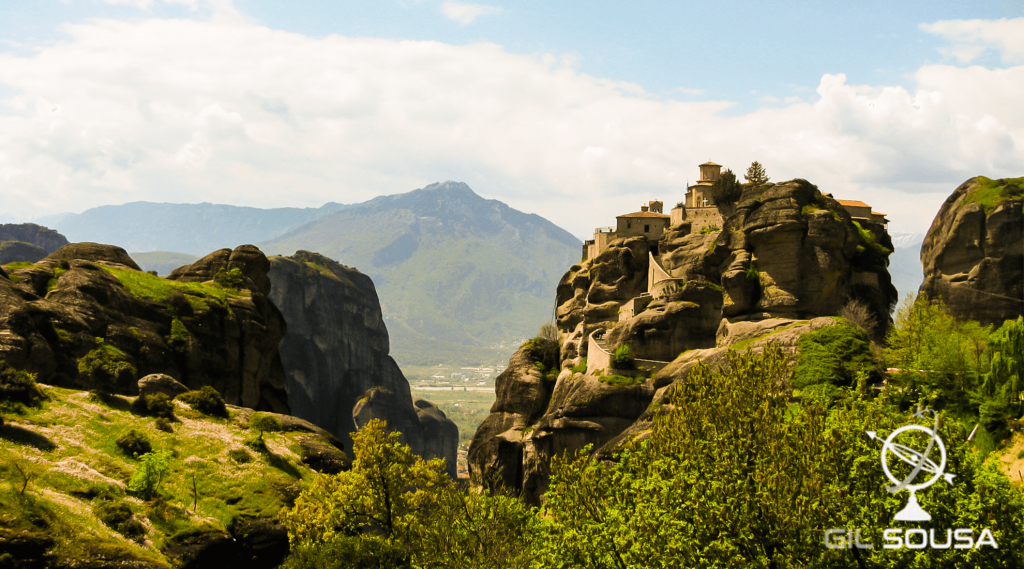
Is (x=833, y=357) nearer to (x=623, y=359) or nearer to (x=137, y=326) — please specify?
(x=623, y=359)

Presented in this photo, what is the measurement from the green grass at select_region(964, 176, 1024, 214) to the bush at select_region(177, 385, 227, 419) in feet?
276

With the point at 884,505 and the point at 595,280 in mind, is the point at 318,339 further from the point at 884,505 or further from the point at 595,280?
the point at 884,505

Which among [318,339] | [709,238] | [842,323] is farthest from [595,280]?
[318,339]

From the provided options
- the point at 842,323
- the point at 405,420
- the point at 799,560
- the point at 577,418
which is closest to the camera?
the point at 799,560

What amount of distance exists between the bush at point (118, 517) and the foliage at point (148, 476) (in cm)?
214

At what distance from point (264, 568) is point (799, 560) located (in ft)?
91.2

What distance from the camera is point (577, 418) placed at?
74125mm

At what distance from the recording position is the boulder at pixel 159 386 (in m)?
48.0

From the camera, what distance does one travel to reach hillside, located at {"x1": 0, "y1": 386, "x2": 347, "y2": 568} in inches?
1117

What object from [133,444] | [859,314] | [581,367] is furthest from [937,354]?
[133,444]

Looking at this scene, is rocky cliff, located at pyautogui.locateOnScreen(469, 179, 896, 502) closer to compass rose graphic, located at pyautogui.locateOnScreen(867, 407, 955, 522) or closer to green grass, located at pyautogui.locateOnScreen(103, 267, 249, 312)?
green grass, located at pyautogui.locateOnScreen(103, 267, 249, 312)

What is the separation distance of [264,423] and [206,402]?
4.25 metres

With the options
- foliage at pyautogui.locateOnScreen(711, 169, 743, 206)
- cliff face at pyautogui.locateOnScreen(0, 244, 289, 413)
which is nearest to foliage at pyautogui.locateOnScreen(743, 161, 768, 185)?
foliage at pyautogui.locateOnScreen(711, 169, 743, 206)

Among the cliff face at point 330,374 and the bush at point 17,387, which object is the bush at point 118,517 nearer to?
the bush at point 17,387
